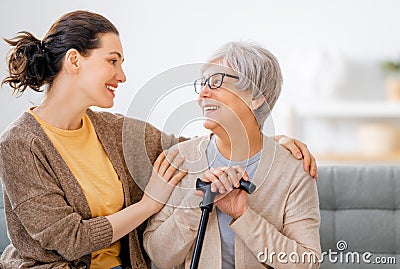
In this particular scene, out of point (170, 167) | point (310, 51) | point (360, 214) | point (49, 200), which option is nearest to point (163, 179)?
point (170, 167)

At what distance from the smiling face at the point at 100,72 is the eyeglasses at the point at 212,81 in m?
0.25

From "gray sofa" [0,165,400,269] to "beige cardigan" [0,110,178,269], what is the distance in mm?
647

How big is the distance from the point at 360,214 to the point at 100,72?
0.99 meters

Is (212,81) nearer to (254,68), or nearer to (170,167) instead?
(254,68)

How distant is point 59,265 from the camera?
5.83 feet

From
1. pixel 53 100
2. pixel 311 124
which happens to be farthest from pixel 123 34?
pixel 53 100

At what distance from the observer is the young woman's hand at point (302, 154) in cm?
187

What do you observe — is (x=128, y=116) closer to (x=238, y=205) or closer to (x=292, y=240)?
(x=238, y=205)

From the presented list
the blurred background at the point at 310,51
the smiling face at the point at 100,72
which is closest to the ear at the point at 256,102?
the smiling face at the point at 100,72

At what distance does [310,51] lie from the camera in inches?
178

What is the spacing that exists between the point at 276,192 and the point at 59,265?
62cm

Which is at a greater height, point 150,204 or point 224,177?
point 224,177

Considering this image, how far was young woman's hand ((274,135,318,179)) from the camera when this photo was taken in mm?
1873

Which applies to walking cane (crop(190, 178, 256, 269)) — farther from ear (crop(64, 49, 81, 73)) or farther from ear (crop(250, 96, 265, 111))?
ear (crop(64, 49, 81, 73))
